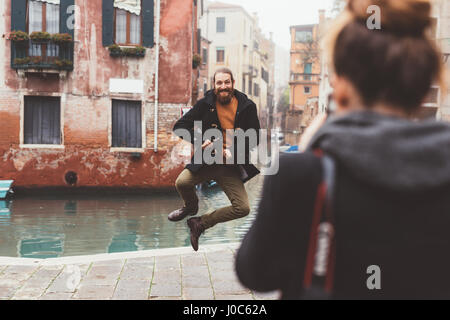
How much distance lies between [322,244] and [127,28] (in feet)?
54.5

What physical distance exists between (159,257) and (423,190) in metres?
5.30

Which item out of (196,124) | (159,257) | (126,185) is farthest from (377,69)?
(126,185)

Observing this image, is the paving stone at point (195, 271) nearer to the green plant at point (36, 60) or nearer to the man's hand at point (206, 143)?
the man's hand at point (206, 143)

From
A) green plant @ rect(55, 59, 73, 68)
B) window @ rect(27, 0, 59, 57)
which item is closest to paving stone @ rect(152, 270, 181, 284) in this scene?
green plant @ rect(55, 59, 73, 68)

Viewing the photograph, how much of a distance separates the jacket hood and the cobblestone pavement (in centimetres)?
322

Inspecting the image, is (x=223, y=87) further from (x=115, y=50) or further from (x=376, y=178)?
(x=115, y=50)

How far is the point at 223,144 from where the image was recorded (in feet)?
15.5

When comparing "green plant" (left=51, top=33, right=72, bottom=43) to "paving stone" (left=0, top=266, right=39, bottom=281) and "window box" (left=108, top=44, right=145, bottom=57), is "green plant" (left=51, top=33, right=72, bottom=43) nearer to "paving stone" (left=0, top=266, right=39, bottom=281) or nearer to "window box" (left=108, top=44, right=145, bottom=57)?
"window box" (left=108, top=44, right=145, bottom=57)

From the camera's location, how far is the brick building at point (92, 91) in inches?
640

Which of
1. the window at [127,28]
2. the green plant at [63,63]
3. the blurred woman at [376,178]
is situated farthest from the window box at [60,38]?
the blurred woman at [376,178]

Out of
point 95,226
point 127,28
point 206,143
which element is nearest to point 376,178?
point 206,143

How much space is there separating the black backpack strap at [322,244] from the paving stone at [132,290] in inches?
144

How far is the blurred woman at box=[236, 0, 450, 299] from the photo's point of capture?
3.89 feet

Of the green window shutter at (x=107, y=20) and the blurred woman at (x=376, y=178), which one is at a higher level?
the green window shutter at (x=107, y=20)
